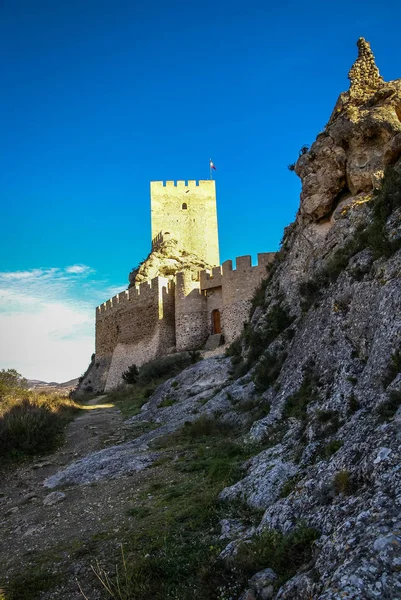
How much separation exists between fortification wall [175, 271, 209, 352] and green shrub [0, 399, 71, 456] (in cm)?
1252

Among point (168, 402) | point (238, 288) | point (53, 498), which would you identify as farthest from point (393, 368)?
point (238, 288)

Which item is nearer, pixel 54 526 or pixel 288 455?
pixel 288 455

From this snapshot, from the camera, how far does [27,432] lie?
41.9 feet

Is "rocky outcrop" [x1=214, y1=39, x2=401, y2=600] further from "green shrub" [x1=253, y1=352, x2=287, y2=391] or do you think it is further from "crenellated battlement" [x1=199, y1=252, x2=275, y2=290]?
"crenellated battlement" [x1=199, y1=252, x2=275, y2=290]

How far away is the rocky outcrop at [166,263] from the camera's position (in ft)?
110

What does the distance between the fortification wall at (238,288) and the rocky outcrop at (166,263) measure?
7.77m

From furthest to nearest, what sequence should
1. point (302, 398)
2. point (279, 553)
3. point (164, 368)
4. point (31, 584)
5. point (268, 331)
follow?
point (164, 368), point (268, 331), point (302, 398), point (31, 584), point (279, 553)

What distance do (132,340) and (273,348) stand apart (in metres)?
19.6

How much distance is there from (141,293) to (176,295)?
3349 mm

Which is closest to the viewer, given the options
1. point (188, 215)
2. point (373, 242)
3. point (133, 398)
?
point (373, 242)

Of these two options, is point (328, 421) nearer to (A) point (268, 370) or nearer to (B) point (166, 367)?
(A) point (268, 370)

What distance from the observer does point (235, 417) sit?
1017 cm

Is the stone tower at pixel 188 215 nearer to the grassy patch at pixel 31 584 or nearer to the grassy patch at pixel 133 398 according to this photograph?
the grassy patch at pixel 133 398

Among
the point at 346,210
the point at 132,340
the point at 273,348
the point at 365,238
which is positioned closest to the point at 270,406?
the point at 273,348
